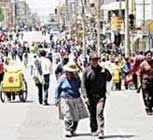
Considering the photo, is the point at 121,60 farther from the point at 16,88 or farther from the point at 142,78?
the point at 142,78

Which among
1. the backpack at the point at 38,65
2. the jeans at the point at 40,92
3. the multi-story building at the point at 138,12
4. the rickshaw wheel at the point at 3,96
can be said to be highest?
the multi-story building at the point at 138,12

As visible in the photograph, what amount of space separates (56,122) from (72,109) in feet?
12.2

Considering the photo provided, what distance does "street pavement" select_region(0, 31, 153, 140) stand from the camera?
16.7 m

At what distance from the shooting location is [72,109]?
1581cm

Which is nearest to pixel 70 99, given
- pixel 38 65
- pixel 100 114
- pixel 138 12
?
pixel 100 114

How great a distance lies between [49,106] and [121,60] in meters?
12.4

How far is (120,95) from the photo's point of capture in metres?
29.2

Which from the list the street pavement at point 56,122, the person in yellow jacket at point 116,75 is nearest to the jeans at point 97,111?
the street pavement at point 56,122

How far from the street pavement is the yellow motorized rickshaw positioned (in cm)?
35

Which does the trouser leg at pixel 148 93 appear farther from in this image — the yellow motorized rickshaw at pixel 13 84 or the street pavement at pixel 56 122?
the yellow motorized rickshaw at pixel 13 84

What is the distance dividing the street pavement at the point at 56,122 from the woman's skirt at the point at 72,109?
51 cm

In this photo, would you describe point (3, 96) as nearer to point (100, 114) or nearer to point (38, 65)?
point (38, 65)

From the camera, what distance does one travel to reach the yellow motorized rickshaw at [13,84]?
25.6 meters

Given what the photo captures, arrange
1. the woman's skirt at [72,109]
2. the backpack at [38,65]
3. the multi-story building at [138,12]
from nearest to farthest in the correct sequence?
the woman's skirt at [72,109]
the backpack at [38,65]
the multi-story building at [138,12]
